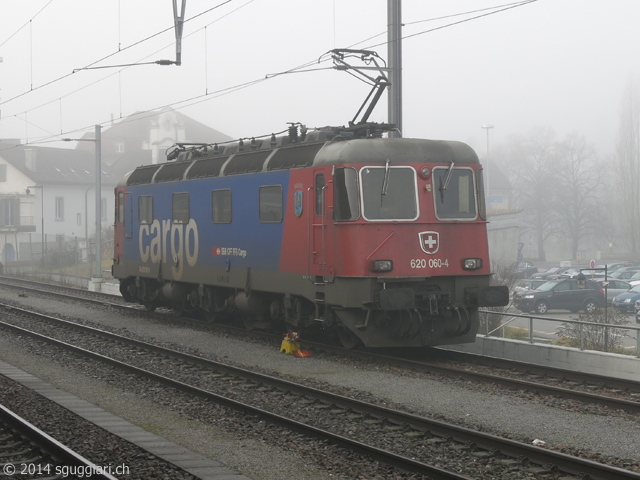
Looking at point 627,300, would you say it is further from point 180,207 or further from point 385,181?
point 385,181

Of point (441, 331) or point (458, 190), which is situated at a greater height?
point (458, 190)

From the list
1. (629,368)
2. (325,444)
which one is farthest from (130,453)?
(629,368)

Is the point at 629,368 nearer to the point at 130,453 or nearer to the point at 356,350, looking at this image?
the point at 356,350

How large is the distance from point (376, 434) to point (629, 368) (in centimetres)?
570

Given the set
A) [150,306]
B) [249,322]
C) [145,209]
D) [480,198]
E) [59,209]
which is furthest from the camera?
[59,209]

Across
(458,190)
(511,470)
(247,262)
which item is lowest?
(511,470)

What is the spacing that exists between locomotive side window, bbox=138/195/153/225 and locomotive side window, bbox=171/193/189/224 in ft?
5.03

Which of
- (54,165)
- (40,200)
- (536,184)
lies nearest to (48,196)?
(40,200)

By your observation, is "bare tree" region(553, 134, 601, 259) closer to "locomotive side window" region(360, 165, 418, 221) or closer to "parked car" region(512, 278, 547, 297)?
"parked car" region(512, 278, 547, 297)

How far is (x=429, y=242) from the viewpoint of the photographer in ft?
46.9

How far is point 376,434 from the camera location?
927 cm

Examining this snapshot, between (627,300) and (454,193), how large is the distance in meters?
21.0

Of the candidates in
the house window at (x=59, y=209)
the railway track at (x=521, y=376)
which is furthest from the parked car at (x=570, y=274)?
the house window at (x=59, y=209)

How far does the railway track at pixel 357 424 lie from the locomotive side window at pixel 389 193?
3.26m
